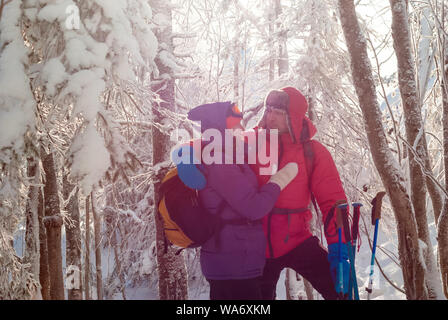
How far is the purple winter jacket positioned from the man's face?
562 mm

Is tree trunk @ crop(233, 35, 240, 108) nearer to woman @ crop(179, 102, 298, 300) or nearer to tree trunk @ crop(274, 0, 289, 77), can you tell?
tree trunk @ crop(274, 0, 289, 77)

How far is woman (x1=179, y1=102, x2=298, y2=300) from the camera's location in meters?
2.63

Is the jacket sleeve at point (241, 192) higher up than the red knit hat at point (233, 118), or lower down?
lower down

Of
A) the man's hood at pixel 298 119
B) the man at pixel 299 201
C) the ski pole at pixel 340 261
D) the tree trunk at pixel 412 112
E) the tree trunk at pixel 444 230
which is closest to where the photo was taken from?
the ski pole at pixel 340 261

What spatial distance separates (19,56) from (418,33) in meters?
5.26

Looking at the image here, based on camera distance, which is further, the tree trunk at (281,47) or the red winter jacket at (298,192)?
the tree trunk at (281,47)

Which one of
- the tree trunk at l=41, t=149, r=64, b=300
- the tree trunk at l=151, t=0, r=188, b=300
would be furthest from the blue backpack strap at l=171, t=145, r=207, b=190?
the tree trunk at l=151, t=0, r=188, b=300

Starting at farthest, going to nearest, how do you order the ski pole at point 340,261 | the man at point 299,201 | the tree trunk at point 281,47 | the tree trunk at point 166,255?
the tree trunk at point 281,47 < the tree trunk at point 166,255 < the man at point 299,201 < the ski pole at point 340,261

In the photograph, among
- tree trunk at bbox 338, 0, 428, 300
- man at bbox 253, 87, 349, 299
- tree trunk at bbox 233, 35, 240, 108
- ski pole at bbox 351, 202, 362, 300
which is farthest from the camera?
tree trunk at bbox 233, 35, 240, 108

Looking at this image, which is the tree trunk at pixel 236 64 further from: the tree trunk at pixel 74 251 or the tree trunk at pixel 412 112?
the tree trunk at pixel 412 112

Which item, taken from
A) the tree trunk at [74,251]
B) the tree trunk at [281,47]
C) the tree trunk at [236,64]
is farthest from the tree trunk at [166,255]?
the tree trunk at [236,64]

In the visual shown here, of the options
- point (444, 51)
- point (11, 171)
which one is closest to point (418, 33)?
point (444, 51)

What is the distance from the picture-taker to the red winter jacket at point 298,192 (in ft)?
9.87
